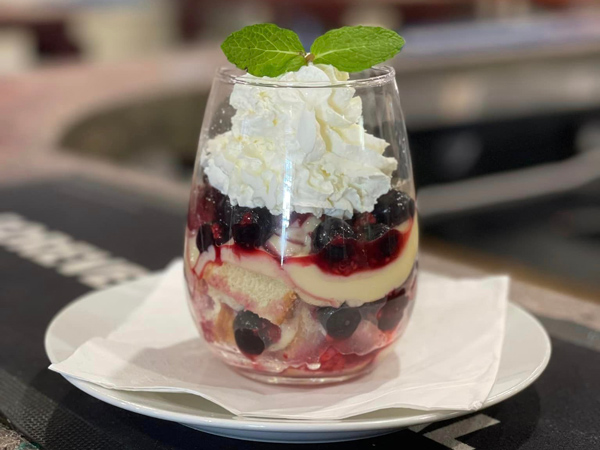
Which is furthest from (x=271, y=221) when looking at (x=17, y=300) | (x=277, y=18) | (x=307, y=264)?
(x=277, y=18)

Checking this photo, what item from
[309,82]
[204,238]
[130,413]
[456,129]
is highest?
[309,82]

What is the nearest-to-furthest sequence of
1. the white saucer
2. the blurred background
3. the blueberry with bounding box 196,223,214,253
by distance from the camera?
the white saucer → the blueberry with bounding box 196,223,214,253 → the blurred background

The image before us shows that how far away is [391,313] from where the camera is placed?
65 cm

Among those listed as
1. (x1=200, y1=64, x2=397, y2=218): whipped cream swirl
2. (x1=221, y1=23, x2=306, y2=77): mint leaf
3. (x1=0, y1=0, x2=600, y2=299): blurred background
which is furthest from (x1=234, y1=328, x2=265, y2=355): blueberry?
(x1=0, y1=0, x2=600, y2=299): blurred background

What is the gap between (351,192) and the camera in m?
0.60

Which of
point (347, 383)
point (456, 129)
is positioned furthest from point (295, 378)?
point (456, 129)

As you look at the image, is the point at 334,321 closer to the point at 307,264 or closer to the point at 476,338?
the point at 307,264

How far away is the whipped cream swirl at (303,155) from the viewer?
0.60m

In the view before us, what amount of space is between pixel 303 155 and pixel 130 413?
241 mm

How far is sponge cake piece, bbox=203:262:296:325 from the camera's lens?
2.00ft

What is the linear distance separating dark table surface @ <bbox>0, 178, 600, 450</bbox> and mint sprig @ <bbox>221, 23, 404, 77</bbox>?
0.29m

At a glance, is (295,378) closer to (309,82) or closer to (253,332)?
(253,332)

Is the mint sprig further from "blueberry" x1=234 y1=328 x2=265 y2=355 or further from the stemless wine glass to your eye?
"blueberry" x1=234 y1=328 x2=265 y2=355

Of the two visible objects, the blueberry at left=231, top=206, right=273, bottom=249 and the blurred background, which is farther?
the blurred background
